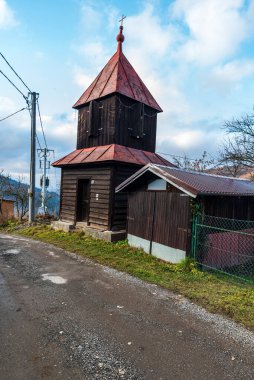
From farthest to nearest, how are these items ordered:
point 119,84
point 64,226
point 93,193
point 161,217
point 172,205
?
point 119,84 → point 64,226 → point 93,193 → point 161,217 → point 172,205

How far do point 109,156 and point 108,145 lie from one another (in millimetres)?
1506

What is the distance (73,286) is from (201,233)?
398 centimetres

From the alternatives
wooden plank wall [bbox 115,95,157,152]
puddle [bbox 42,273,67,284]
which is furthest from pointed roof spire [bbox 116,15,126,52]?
puddle [bbox 42,273,67,284]

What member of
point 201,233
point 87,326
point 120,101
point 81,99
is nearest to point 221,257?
point 201,233

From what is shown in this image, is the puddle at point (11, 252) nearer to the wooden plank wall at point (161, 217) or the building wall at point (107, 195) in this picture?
the building wall at point (107, 195)

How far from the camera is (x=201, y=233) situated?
8.12 meters

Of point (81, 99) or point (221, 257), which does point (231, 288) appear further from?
point (81, 99)

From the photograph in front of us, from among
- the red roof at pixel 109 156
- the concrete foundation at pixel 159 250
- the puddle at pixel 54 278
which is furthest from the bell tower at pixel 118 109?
the puddle at pixel 54 278

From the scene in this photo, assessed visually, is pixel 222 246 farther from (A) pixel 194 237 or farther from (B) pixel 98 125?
(B) pixel 98 125

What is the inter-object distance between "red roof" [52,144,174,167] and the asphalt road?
658cm

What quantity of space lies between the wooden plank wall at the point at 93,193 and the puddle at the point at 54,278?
515 centimetres

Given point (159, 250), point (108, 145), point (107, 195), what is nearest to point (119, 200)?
point (107, 195)

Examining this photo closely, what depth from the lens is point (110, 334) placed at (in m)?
4.20

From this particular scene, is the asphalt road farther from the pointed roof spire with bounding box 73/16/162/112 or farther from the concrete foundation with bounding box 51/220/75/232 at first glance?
the pointed roof spire with bounding box 73/16/162/112
